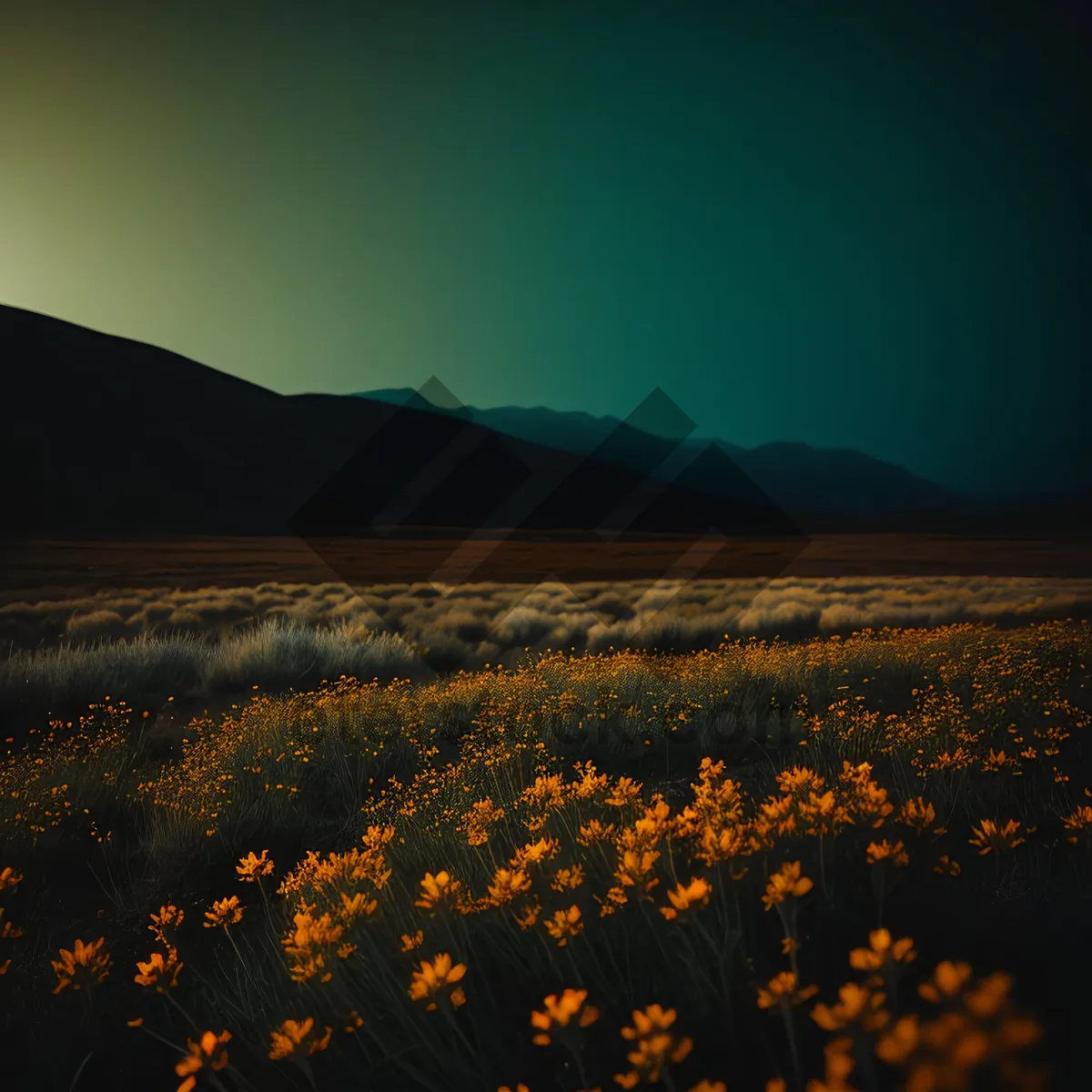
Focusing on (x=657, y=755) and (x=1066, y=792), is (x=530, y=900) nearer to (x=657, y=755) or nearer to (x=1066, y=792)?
(x=1066, y=792)

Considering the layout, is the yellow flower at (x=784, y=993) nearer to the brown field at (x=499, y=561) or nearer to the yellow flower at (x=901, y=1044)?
the yellow flower at (x=901, y=1044)

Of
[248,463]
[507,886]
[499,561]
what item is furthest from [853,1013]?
[248,463]

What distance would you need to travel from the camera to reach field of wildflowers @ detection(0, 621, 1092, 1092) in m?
1.51

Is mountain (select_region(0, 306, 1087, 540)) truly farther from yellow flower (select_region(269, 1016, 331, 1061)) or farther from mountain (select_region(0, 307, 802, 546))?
yellow flower (select_region(269, 1016, 331, 1061))

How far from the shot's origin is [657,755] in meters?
5.57

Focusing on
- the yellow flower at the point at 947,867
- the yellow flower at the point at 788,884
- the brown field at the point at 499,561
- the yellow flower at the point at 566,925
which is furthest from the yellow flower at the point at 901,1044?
the brown field at the point at 499,561

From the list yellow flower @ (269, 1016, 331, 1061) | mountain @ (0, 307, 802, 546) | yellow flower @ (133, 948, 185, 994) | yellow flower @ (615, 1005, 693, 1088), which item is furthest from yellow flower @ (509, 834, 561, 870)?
mountain @ (0, 307, 802, 546)

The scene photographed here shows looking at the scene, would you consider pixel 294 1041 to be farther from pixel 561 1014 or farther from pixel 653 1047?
pixel 653 1047

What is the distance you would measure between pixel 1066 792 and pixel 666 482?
51.6m

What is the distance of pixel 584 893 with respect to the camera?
2.20 meters

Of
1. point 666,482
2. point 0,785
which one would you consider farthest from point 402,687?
point 666,482

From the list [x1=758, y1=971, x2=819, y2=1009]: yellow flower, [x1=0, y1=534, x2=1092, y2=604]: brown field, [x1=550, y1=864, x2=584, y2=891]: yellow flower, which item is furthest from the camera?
[x1=0, y1=534, x2=1092, y2=604]: brown field

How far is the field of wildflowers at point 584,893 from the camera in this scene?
4.95 feet

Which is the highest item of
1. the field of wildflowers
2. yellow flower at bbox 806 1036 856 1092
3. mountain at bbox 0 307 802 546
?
mountain at bbox 0 307 802 546
